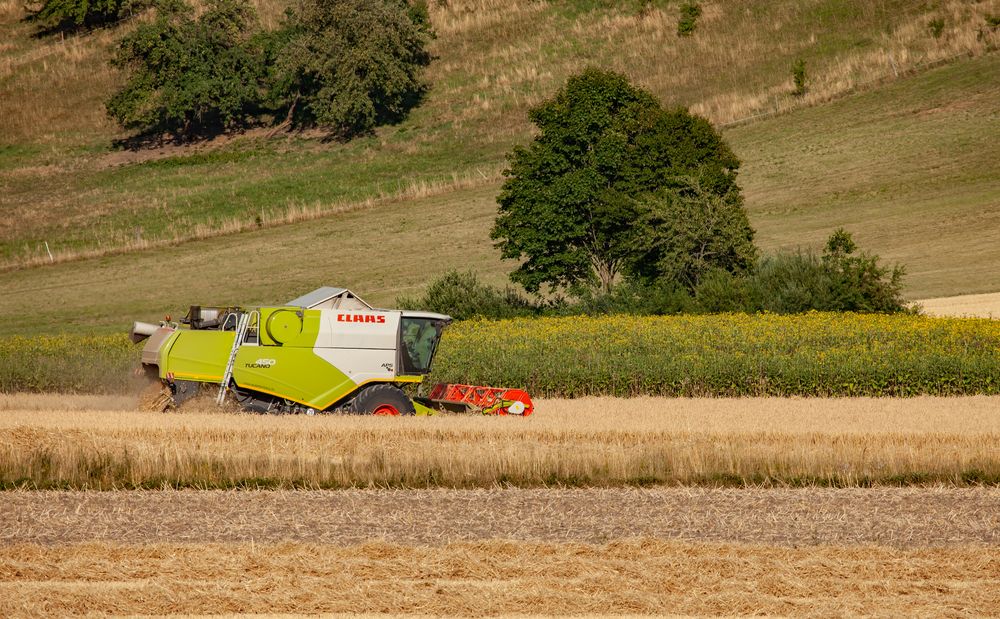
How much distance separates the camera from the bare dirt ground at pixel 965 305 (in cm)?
4325

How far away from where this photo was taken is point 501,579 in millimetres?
14273

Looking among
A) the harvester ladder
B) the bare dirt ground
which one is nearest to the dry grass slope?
the harvester ladder

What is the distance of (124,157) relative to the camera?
3565 inches

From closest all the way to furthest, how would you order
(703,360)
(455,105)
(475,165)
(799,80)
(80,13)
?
(703,360)
(475,165)
(799,80)
(455,105)
(80,13)

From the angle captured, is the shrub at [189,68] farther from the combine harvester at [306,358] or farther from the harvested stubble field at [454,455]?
the harvested stubble field at [454,455]

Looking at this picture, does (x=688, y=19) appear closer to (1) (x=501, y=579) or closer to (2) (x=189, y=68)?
(2) (x=189, y=68)

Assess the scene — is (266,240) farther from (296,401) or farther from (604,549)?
(604,549)

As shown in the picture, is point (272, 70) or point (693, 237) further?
point (272, 70)

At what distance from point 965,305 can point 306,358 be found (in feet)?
94.8

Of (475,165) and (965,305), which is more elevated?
(475,165)

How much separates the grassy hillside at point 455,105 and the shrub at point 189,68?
2.80 meters

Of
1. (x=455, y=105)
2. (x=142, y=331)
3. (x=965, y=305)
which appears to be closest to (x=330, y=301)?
(x=142, y=331)

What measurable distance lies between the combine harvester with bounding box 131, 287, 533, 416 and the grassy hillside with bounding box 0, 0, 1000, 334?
95.0 ft

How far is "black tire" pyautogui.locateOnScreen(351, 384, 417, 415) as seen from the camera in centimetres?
2456
